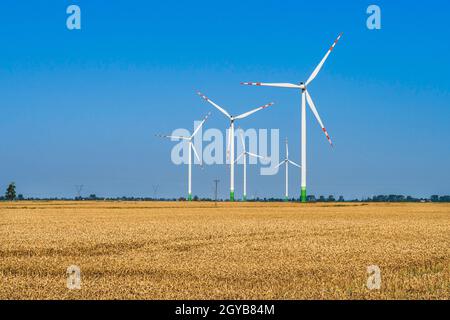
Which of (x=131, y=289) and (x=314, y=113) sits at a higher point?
(x=314, y=113)

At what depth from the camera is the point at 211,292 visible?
40.2 feet

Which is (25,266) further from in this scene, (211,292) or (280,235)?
(280,235)

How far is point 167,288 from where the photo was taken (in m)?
12.9

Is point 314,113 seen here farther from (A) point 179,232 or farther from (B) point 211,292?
(B) point 211,292

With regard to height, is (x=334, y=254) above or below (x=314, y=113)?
below

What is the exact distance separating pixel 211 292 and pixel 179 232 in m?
18.1
